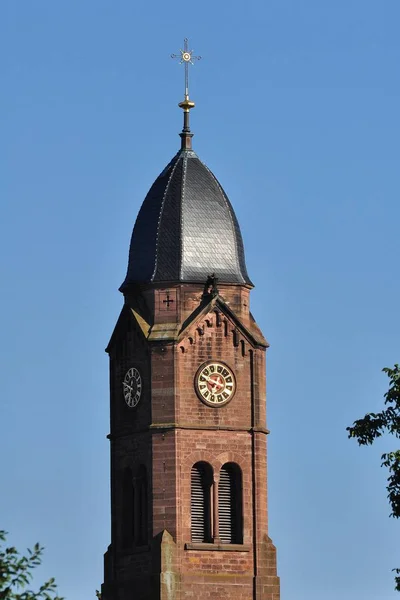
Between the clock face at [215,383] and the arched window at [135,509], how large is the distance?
12.5 feet

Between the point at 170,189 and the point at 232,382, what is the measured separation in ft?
27.5

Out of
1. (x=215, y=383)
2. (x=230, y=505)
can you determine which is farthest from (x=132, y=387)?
(x=230, y=505)

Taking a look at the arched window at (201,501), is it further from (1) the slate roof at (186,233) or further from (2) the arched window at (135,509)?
(1) the slate roof at (186,233)

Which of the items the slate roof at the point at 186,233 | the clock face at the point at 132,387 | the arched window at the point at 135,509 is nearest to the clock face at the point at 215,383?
the clock face at the point at 132,387

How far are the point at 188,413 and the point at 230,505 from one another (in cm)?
399

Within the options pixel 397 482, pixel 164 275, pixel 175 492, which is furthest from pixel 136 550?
pixel 397 482

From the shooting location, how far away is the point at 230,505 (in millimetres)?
94938

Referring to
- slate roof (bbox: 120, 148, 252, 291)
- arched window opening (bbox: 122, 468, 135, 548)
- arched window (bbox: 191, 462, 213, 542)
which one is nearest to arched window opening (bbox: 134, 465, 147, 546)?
arched window opening (bbox: 122, 468, 135, 548)

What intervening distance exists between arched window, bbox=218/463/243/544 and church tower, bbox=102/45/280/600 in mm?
Result: 39

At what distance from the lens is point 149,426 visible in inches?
3730

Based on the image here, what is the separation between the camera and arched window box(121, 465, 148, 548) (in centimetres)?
9506

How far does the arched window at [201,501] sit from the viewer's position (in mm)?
93938

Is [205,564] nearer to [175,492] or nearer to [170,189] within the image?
[175,492]

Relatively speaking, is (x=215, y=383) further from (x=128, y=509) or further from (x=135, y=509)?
(x=128, y=509)
